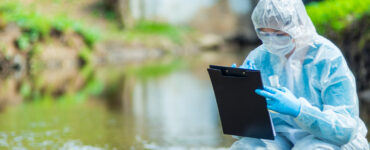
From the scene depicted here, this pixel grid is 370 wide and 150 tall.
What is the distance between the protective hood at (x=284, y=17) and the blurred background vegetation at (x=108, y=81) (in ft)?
9.32

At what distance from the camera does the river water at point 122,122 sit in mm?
5793

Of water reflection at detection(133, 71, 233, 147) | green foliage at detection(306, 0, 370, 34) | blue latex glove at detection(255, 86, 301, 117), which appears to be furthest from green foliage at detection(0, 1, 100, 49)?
blue latex glove at detection(255, 86, 301, 117)

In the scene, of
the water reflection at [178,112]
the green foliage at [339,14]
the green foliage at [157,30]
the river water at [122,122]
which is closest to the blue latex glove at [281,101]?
the river water at [122,122]

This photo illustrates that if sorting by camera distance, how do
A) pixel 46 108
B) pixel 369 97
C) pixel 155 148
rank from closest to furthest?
1. pixel 155 148
2. pixel 369 97
3. pixel 46 108

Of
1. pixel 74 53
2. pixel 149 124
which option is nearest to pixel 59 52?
pixel 74 53

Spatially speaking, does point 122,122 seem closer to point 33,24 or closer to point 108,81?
point 108,81

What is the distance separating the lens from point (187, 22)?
92.7 ft

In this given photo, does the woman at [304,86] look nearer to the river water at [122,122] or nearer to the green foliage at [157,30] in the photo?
the river water at [122,122]

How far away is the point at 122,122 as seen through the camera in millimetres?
7031

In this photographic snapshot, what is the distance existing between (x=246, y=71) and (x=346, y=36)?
18.5ft

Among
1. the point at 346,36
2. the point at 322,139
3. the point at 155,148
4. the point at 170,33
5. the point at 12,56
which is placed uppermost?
the point at 170,33

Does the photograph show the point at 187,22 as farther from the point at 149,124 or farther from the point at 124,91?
the point at 149,124

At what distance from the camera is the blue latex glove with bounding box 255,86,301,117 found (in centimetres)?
263

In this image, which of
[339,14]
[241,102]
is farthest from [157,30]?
[241,102]
